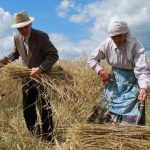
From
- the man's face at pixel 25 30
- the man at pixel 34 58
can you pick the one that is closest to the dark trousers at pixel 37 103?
the man at pixel 34 58

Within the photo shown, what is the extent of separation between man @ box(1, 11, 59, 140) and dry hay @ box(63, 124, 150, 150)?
6.02 feet

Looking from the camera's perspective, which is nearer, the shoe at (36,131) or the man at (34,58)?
the man at (34,58)

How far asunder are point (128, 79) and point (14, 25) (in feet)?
5.30

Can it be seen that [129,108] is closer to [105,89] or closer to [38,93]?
[105,89]

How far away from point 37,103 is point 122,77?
1510 millimetres

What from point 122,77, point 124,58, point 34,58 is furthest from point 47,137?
point 124,58

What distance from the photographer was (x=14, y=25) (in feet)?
21.3

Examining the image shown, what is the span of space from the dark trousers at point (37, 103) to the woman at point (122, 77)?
0.97 meters

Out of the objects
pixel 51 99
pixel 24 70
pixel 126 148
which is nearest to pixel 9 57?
pixel 24 70

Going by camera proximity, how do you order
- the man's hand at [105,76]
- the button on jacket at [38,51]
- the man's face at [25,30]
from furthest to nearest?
the button on jacket at [38,51] < the man's face at [25,30] < the man's hand at [105,76]

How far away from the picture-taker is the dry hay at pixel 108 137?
15.5 feet

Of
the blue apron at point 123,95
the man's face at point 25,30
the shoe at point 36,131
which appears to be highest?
the man's face at point 25,30

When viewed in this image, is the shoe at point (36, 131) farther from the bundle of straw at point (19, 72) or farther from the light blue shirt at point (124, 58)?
the light blue shirt at point (124, 58)

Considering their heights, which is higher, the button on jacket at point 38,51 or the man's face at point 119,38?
the man's face at point 119,38
